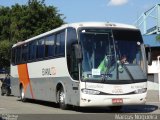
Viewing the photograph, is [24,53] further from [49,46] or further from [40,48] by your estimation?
[49,46]

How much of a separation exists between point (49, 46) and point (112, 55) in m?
4.36

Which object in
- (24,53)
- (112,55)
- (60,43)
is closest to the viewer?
(112,55)

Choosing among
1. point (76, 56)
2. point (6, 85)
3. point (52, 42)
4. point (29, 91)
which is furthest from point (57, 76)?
point (6, 85)

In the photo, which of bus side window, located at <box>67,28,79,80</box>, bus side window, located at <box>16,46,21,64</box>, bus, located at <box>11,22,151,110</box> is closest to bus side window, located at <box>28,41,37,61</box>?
bus side window, located at <box>16,46,21,64</box>

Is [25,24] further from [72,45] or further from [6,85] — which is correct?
[72,45]

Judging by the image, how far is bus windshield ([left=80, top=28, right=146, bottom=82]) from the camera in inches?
699

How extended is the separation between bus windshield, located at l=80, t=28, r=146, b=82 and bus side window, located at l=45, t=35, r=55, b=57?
302 centimetres

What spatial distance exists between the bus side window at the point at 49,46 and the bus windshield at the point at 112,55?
119 inches

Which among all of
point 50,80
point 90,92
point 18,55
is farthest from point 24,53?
point 90,92

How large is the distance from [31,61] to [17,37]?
93.7 feet

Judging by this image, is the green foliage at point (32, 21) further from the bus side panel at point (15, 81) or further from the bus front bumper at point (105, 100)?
the bus front bumper at point (105, 100)

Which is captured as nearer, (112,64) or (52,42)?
→ (112,64)

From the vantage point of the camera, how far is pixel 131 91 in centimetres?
1795

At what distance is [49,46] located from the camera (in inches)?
848
